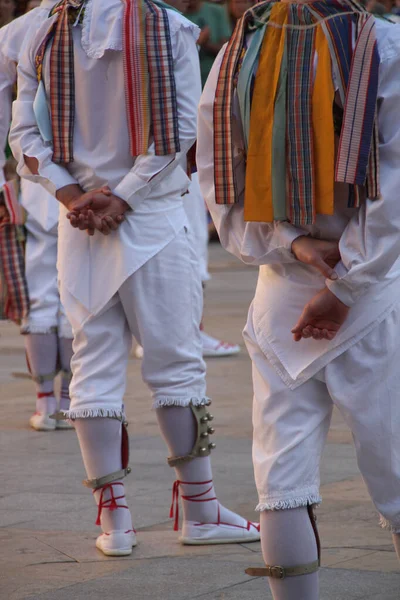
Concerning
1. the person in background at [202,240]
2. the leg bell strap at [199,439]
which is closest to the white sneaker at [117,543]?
the leg bell strap at [199,439]

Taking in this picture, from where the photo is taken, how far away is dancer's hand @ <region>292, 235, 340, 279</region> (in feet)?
9.62

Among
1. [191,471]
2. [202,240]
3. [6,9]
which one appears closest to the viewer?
[191,471]

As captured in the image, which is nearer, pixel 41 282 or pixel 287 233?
pixel 287 233

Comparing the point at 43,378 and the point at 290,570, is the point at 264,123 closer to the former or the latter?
the point at 290,570

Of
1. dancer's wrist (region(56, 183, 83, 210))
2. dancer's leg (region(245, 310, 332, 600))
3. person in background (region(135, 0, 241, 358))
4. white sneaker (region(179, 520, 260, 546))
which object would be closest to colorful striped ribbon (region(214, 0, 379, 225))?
dancer's leg (region(245, 310, 332, 600))

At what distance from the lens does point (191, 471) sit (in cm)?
432

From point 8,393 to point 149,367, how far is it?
341 cm

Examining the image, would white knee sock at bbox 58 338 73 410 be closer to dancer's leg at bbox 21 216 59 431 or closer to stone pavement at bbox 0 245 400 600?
dancer's leg at bbox 21 216 59 431

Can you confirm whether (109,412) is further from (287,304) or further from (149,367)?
(287,304)

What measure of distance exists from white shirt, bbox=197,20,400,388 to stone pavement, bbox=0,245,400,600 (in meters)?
0.95

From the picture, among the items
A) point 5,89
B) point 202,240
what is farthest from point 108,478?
point 202,240

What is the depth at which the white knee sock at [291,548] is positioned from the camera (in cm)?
297

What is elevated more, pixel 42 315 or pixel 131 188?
pixel 131 188

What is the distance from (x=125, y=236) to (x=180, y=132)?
0.41m
